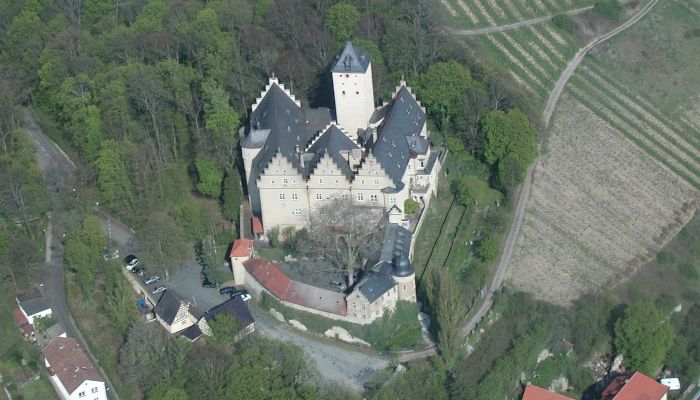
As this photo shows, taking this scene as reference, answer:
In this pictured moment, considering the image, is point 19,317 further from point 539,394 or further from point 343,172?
point 539,394

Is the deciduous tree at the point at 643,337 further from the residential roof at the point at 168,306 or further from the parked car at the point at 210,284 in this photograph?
the residential roof at the point at 168,306

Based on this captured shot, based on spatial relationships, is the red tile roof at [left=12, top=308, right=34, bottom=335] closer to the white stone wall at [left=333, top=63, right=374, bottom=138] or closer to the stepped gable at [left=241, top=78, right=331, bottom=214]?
the stepped gable at [left=241, top=78, right=331, bottom=214]

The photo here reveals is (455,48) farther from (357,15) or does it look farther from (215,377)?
(215,377)

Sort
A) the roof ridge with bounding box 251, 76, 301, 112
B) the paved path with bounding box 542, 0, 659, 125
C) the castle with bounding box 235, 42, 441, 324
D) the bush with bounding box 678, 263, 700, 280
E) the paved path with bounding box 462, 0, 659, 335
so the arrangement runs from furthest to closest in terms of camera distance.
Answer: the paved path with bounding box 542, 0, 659, 125 < the roof ridge with bounding box 251, 76, 301, 112 < the bush with bounding box 678, 263, 700, 280 < the paved path with bounding box 462, 0, 659, 335 < the castle with bounding box 235, 42, 441, 324

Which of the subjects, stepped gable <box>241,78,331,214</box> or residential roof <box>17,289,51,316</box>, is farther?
stepped gable <box>241,78,331,214</box>

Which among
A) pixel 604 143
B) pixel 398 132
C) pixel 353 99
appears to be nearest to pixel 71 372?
pixel 353 99

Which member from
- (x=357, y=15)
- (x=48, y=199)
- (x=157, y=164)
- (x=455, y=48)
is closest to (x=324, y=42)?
(x=357, y=15)

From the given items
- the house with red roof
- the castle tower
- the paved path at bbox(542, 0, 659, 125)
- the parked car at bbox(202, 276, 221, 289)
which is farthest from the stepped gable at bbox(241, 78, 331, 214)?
the paved path at bbox(542, 0, 659, 125)
